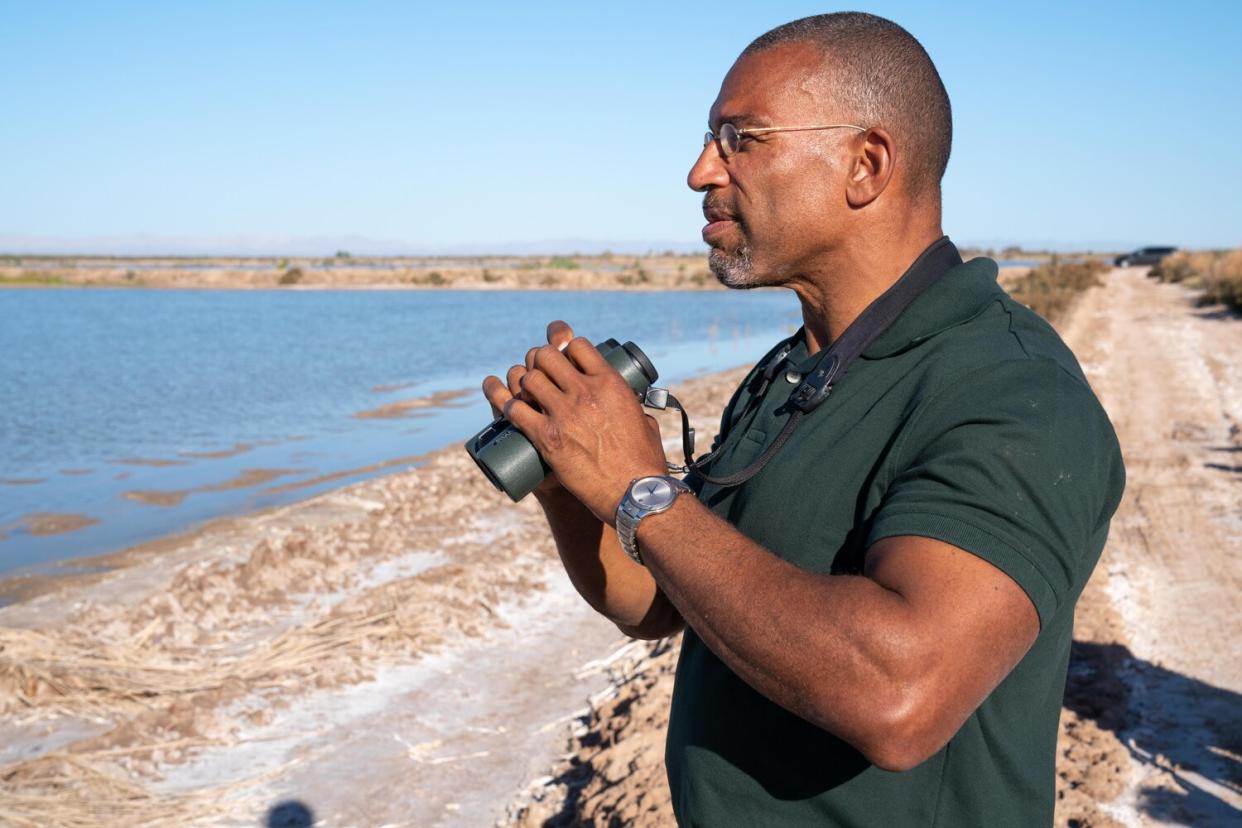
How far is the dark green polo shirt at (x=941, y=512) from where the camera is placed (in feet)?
4.19

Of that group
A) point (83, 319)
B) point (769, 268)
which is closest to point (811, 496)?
point (769, 268)

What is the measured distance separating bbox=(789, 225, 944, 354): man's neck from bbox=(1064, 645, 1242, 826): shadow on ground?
10.1 ft

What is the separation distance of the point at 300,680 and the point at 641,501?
4698 millimetres

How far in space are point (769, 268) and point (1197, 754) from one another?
12.3 ft

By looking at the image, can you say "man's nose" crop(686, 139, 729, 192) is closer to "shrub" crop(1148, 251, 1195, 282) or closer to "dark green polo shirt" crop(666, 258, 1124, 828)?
"dark green polo shirt" crop(666, 258, 1124, 828)

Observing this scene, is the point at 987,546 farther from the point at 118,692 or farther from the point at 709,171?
the point at 118,692

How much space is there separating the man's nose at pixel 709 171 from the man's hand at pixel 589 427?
1.45 feet

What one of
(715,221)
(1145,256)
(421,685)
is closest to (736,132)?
(715,221)

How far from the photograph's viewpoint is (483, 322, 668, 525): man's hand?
4.82 ft

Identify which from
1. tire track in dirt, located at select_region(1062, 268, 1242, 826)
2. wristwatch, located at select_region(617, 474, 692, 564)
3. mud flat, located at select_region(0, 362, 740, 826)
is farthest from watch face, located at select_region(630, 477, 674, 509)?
mud flat, located at select_region(0, 362, 740, 826)

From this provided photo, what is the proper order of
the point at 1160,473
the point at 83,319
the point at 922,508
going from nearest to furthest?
the point at 922,508 → the point at 1160,473 → the point at 83,319

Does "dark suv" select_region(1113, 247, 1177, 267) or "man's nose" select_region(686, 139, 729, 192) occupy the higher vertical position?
"man's nose" select_region(686, 139, 729, 192)

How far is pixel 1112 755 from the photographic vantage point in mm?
4430

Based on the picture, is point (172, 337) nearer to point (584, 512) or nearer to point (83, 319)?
point (83, 319)
